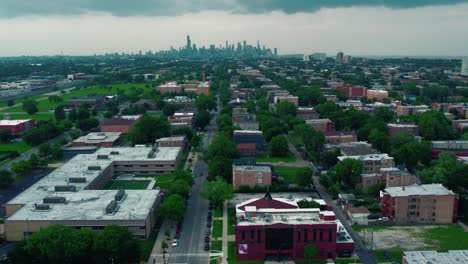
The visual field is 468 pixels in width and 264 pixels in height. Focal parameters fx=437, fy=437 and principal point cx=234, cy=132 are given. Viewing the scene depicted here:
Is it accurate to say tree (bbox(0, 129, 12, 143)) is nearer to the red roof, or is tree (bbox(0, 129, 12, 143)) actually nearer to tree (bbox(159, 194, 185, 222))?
the red roof

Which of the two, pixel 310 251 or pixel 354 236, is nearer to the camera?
pixel 310 251

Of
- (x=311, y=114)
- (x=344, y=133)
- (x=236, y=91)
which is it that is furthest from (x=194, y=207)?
(x=236, y=91)

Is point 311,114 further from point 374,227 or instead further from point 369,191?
point 374,227

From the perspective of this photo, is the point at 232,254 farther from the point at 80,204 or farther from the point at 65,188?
the point at 65,188

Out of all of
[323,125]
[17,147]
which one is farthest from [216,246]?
[17,147]

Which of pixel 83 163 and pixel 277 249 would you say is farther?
pixel 83 163

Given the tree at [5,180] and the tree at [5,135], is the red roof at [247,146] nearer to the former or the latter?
the tree at [5,180]

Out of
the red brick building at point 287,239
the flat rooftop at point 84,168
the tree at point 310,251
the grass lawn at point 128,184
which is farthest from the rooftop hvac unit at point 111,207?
the tree at point 310,251
